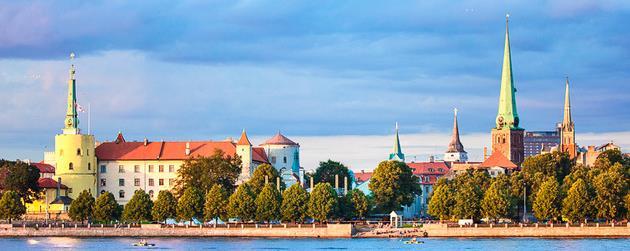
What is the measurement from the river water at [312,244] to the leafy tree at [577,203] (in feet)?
14.9

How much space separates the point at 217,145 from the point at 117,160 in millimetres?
11865

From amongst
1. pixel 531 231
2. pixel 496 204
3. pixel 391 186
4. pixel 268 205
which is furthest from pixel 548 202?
pixel 268 205

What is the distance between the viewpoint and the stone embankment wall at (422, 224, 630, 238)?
132625 mm

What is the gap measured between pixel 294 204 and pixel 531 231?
71.0ft

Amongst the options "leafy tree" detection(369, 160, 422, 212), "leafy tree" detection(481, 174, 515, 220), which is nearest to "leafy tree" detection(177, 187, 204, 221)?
"leafy tree" detection(369, 160, 422, 212)

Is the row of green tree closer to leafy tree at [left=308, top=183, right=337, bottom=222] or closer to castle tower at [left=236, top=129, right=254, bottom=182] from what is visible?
leafy tree at [left=308, top=183, right=337, bottom=222]

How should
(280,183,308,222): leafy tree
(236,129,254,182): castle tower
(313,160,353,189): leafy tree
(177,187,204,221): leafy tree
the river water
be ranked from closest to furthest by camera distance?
the river water, (280,183,308,222): leafy tree, (177,187,204,221): leafy tree, (236,129,254,182): castle tower, (313,160,353,189): leafy tree

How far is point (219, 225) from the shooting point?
142750 millimetres

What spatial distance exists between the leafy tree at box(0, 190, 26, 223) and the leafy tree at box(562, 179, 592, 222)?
A: 52.6m

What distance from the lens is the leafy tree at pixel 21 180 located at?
527 feet

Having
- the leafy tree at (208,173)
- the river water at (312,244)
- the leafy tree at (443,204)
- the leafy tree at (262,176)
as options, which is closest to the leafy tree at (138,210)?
the river water at (312,244)

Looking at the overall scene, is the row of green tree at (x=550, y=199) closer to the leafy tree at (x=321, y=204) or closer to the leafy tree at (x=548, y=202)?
the leafy tree at (x=548, y=202)

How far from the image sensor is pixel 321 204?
458 ft

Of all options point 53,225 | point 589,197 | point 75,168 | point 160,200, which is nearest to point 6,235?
point 53,225
